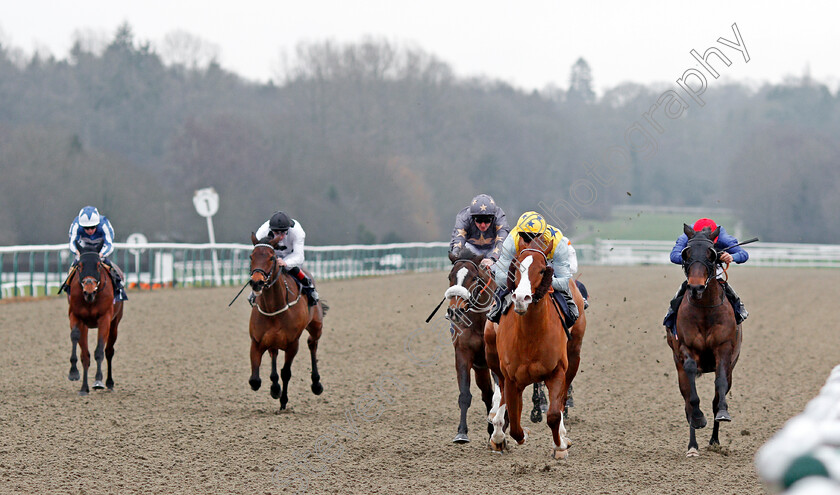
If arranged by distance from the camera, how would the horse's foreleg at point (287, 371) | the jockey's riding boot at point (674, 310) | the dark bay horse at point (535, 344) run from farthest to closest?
the horse's foreleg at point (287, 371) < the jockey's riding boot at point (674, 310) < the dark bay horse at point (535, 344)

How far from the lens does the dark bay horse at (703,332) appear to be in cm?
722

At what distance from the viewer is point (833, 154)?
2344 inches

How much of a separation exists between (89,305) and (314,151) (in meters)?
38.0

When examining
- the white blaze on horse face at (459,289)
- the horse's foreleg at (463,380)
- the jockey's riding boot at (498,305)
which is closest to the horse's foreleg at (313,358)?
the horse's foreleg at (463,380)

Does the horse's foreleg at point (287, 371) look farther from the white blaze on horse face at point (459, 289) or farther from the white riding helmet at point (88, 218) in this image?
the white riding helmet at point (88, 218)

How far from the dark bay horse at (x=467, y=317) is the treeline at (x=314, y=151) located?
3032 centimetres

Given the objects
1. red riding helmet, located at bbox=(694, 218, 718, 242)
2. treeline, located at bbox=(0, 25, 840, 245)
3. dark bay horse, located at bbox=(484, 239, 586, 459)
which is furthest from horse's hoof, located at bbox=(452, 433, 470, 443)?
treeline, located at bbox=(0, 25, 840, 245)

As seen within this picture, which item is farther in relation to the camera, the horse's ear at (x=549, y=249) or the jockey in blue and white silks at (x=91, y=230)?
the jockey in blue and white silks at (x=91, y=230)

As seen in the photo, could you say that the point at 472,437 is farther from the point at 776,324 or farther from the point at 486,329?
the point at 776,324

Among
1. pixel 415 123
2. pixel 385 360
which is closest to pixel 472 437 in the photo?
pixel 385 360

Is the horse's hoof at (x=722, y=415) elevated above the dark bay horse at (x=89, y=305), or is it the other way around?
the dark bay horse at (x=89, y=305)

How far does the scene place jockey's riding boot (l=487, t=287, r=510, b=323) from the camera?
22.2ft

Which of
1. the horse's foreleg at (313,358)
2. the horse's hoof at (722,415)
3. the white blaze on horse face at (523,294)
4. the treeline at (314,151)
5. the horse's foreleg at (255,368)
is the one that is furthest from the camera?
the treeline at (314,151)

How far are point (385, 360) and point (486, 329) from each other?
594 centimetres
